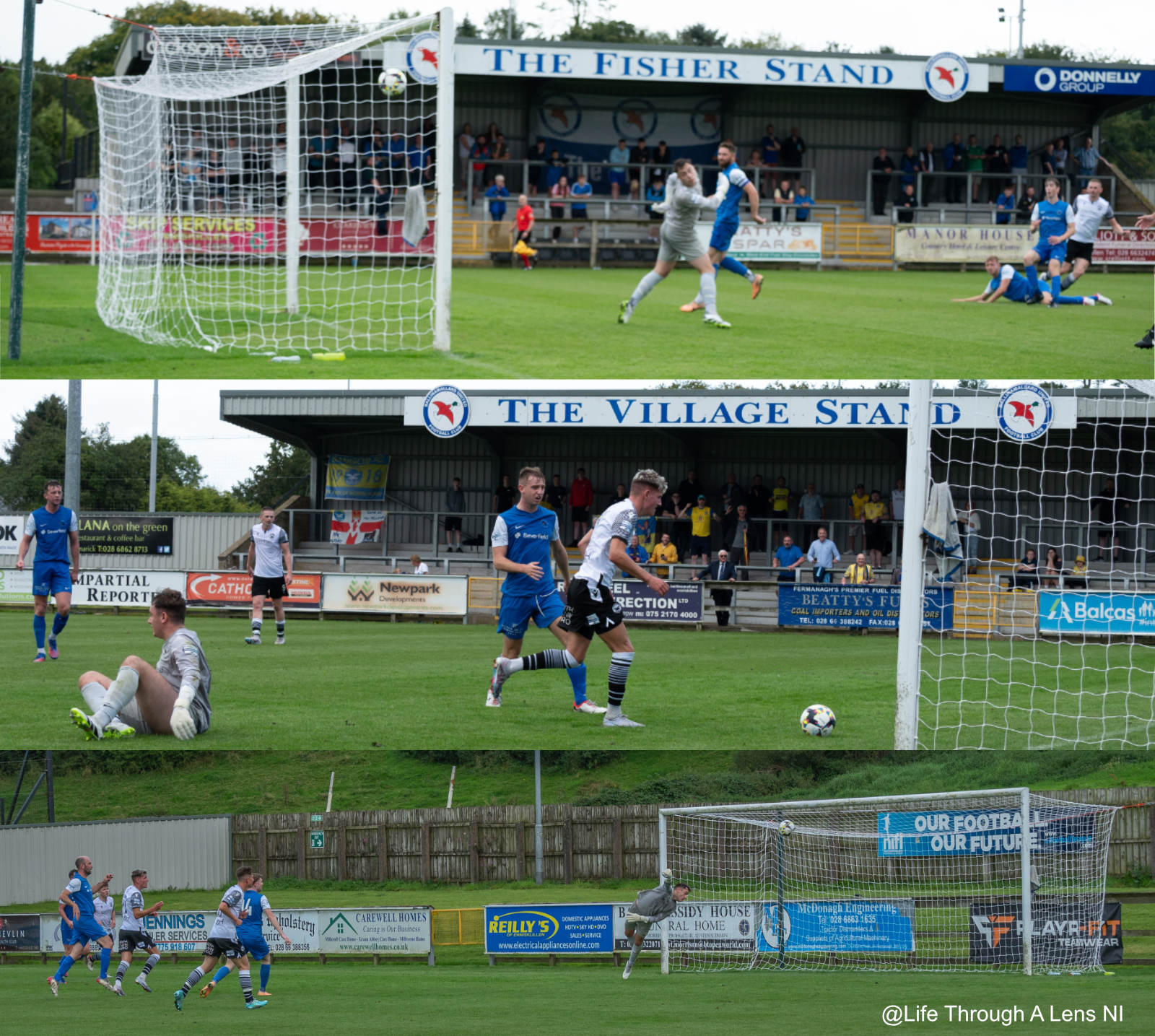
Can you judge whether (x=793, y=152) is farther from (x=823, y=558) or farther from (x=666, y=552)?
(x=823, y=558)

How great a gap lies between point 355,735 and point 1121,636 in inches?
420

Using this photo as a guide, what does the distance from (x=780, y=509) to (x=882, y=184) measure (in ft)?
37.6

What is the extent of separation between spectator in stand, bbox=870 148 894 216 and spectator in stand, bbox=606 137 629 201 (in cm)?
670

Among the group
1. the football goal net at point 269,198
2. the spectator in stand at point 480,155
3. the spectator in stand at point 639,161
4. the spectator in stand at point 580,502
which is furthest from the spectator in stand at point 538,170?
the football goal net at point 269,198

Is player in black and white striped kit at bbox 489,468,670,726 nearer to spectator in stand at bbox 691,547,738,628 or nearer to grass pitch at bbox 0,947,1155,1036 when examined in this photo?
grass pitch at bbox 0,947,1155,1036

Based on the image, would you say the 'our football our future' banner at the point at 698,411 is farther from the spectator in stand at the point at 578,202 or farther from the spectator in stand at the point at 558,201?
the spectator in stand at the point at 578,202

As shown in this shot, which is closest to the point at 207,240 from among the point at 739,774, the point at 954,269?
the point at 739,774

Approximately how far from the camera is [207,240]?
1817 cm

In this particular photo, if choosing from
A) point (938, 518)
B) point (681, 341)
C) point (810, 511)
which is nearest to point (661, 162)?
point (810, 511)

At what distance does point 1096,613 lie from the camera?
1470 cm

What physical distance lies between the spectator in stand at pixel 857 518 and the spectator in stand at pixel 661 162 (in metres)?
10.6

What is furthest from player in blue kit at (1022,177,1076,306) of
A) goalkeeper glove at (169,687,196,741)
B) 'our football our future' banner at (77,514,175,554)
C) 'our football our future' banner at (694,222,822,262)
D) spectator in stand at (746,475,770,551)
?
'our football our future' banner at (77,514,175,554)

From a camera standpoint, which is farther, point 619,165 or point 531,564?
point 619,165

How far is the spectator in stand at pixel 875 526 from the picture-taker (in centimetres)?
2289
